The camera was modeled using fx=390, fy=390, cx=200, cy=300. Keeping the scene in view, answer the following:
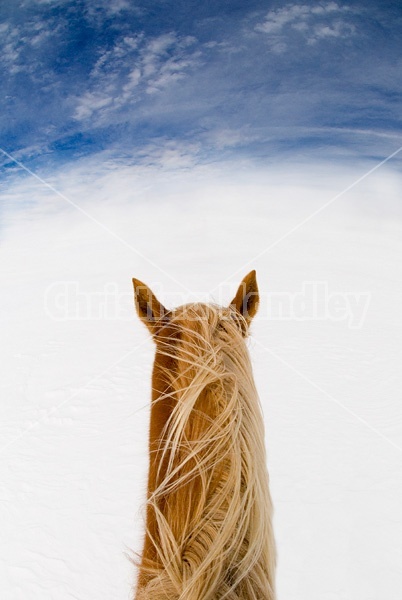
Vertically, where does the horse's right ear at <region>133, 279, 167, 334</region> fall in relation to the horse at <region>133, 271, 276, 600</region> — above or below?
above

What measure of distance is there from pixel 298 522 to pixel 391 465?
1378 mm

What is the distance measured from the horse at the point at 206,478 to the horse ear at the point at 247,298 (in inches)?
5.2

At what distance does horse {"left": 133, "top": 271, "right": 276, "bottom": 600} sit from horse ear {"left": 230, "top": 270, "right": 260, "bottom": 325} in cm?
13

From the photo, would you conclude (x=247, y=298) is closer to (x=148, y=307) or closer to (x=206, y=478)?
(x=148, y=307)

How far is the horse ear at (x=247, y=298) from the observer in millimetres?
→ 961

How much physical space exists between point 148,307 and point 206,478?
416 mm

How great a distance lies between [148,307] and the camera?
0.93 meters

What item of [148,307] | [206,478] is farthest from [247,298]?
[206,478]

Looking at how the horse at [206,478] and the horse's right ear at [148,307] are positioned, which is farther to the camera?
the horse's right ear at [148,307]

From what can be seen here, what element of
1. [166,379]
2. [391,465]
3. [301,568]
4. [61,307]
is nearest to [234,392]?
[166,379]

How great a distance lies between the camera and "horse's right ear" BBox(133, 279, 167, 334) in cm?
94

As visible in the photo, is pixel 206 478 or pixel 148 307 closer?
pixel 206 478

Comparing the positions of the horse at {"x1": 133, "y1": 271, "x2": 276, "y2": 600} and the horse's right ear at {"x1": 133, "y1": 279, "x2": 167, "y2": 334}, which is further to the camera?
the horse's right ear at {"x1": 133, "y1": 279, "x2": 167, "y2": 334}

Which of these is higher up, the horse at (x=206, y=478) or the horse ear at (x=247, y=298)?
the horse ear at (x=247, y=298)
